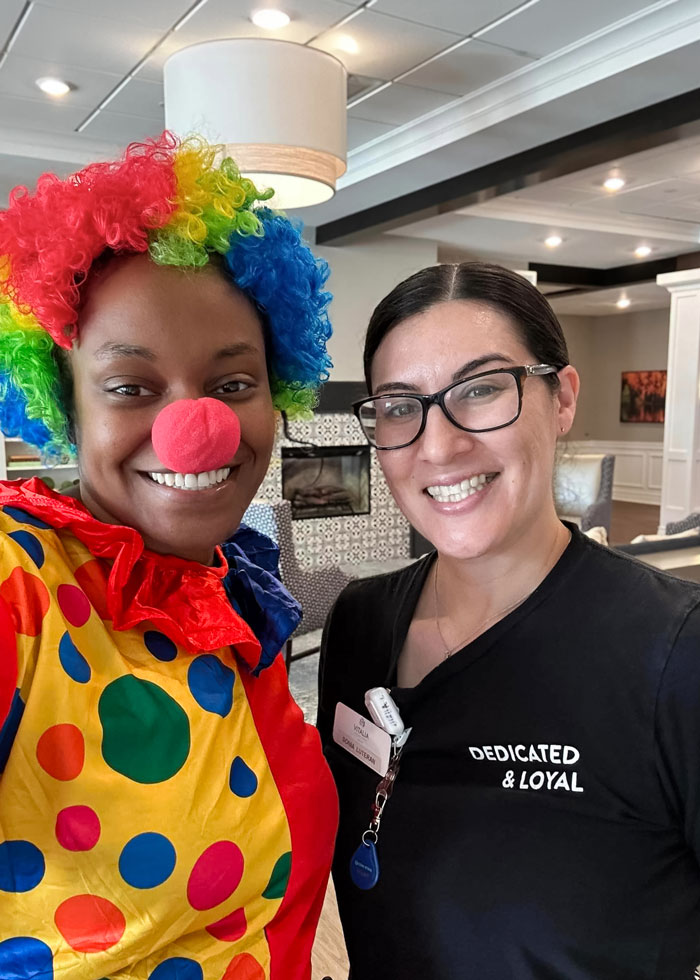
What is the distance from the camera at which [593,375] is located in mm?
12672

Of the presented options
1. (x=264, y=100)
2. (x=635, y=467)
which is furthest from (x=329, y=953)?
(x=635, y=467)

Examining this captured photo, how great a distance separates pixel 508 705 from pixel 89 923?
541mm

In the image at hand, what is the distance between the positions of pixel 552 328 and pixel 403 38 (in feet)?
9.25

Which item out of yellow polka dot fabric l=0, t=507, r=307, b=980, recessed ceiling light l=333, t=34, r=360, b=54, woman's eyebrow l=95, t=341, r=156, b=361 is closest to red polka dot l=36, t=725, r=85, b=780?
yellow polka dot fabric l=0, t=507, r=307, b=980

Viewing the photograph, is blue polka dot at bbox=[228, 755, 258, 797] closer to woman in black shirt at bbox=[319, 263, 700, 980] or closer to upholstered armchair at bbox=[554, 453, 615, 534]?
woman in black shirt at bbox=[319, 263, 700, 980]

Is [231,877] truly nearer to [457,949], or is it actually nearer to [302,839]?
[302,839]

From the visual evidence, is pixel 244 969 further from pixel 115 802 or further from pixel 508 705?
pixel 508 705

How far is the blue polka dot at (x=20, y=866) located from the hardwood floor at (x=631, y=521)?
313 inches

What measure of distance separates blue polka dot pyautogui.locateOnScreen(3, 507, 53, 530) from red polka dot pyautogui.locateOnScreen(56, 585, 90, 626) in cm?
8

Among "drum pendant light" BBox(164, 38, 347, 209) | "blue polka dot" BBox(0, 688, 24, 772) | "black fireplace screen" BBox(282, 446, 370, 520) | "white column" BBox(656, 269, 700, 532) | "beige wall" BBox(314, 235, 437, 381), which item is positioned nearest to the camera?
"blue polka dot" BBox(0, 688, 24, 772)

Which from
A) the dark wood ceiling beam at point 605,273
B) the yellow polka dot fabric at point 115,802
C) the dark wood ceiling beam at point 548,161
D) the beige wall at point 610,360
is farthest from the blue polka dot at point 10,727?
the beige wall at point 610,360

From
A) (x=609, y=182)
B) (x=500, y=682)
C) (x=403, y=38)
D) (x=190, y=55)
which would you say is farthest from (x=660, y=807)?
(x=609, y=182)

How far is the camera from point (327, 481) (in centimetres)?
760

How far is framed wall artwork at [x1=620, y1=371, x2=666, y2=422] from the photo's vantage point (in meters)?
11.8
